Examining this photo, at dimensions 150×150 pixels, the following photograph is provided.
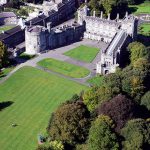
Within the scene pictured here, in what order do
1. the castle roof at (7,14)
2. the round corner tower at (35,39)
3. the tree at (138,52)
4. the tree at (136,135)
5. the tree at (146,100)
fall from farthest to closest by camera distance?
the castle roof at (7,14), the round corner tower at (35,39), the tree at (138,52), the tree at (146,100), the tree at (136,135)

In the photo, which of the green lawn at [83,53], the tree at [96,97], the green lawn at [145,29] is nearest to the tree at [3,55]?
the green lawn at [83,53]

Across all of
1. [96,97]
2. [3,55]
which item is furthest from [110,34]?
[96,97]

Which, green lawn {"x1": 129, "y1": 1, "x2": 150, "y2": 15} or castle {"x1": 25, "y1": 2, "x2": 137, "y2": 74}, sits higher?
green lawn {"x1": 129, "y1": 1, "x2": 150, "y2": 15}

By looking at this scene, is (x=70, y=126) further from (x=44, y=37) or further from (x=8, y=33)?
(x=8, y=33)

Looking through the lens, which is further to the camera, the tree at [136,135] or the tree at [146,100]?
the tree at [146,100]

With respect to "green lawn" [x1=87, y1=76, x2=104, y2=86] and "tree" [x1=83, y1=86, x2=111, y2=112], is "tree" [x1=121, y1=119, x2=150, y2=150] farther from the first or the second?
"green lawn" [x1=87, y1=76, x2=104, y2=86]

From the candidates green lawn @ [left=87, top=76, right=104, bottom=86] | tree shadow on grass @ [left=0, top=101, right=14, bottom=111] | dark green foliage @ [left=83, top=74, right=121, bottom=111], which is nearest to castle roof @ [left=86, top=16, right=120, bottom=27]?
green lawn @ [left=87, top=76, right=104, bottom=86]

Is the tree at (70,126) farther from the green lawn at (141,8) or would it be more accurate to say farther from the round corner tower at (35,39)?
the green lawn at (141,8)
